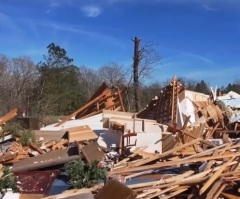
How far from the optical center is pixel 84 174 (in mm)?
7355

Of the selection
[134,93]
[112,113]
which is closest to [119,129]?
[112,113]

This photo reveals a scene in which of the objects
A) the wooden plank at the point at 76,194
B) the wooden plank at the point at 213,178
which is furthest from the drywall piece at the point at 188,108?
the wooden plank at the point at 76,194

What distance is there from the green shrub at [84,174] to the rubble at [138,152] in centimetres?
6

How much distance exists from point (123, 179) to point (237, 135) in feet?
28.0

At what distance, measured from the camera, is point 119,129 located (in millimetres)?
10953

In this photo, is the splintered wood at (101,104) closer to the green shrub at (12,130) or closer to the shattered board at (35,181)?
the green shrub at (12,130)

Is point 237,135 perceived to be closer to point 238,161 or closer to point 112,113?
point 112,113

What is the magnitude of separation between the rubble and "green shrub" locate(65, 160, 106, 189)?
0.06m

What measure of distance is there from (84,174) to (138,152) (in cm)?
250

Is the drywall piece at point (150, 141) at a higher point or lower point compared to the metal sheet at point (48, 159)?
higher

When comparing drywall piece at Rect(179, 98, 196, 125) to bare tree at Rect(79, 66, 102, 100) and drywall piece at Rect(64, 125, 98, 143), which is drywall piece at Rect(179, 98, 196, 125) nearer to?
drywall piece at Rect(64, 125, 98, 143)

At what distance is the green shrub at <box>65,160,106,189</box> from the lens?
719cm

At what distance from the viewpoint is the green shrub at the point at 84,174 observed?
23.6 feet

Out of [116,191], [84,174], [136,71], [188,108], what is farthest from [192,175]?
[136,71]
